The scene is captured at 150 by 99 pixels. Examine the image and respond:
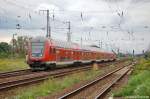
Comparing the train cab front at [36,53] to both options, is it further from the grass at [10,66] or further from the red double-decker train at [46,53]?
the grass at [10,66]

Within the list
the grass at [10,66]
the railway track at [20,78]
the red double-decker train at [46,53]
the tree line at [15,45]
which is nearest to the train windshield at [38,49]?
the red double-decker train at [46,53]

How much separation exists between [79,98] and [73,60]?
1290 inches

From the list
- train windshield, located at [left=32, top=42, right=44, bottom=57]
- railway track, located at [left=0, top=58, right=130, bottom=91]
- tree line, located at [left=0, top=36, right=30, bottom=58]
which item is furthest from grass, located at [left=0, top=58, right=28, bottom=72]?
tree line, located at [left=0, top=36, right=30, bottom=58]

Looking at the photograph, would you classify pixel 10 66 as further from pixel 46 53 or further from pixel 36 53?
pixel 46 53

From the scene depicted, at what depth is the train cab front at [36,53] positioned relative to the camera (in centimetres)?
3819

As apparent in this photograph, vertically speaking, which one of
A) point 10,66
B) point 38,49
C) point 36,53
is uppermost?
point 38,49

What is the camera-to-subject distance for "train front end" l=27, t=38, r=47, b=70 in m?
38.2

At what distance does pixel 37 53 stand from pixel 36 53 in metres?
0.12

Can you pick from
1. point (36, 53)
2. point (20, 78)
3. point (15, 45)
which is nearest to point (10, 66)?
point (36, 53)

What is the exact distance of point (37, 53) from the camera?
127 ft

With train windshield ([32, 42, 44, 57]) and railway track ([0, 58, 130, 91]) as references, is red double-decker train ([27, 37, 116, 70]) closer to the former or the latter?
train windshield ([32, 42, 44, 57])

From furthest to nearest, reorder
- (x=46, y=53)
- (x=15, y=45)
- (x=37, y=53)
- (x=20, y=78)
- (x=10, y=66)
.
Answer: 1. (x=15, y=45)
2. (x=10, y=66)
3. (x=37, y=53)
4. (x=46, y=53)
5. (x=20, y=78)

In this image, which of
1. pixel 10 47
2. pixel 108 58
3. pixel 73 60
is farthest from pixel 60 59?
pixel 10 47

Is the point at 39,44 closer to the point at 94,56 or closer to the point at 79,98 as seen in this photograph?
the point at 79,98
